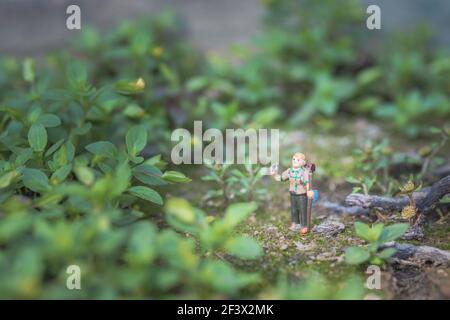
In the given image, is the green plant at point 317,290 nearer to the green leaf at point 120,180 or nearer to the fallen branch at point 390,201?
the fallen branch at point 390,201

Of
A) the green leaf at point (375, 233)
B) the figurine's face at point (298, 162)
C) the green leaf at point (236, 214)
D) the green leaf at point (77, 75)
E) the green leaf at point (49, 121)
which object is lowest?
the green leaf at point (375, 233)

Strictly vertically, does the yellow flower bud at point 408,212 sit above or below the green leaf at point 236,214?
above

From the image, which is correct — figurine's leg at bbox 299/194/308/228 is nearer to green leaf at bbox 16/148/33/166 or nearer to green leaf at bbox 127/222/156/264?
green leaf at bbox 127/222/156/264

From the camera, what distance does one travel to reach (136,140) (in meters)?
2.36

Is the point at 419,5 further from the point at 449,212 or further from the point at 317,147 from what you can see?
the point at 449,212

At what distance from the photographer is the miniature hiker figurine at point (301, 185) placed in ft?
7.59

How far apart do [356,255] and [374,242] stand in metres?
0.08

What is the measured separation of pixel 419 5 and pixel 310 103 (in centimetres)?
144

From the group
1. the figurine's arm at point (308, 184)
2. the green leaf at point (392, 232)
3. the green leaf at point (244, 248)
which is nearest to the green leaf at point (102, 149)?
the green leaf at point (244, 248)

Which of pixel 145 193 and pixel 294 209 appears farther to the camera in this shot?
pixel 294 209

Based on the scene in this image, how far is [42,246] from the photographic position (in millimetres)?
1697

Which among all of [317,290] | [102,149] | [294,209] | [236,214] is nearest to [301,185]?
[294,209]

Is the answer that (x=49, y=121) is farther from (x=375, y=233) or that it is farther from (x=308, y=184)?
(x=375, y=233)

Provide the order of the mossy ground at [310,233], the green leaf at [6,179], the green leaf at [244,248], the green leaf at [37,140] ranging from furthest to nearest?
the green leaf at [37,140] < the mossy ground at [310,233] < the green leaf at [6,179] < the green leaf at [244,248]
